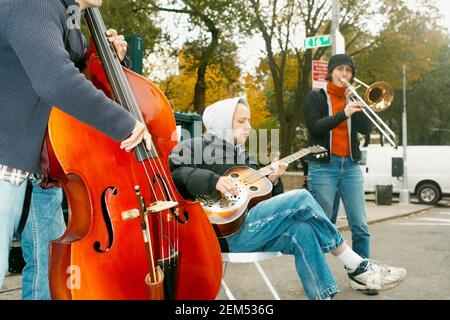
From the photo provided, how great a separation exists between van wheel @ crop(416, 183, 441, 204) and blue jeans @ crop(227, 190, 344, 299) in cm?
1322

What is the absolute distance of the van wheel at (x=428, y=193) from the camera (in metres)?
14.3

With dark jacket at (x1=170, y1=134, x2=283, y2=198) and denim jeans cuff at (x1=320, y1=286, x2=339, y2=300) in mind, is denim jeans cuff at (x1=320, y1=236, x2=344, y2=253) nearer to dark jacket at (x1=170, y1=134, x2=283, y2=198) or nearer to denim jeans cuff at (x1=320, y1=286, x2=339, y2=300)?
denim jeans cuff at (x1=320, y1=286, x2=339, y2=300)

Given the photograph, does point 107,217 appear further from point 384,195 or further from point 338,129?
point 384,195

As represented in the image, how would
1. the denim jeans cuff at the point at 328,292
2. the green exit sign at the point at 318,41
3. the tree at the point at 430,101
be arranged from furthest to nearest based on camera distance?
1. the tree at the point at 430,101
2. the green exit sign at the point at 318,41
3. the denim jeans cuff at the point at 328,292

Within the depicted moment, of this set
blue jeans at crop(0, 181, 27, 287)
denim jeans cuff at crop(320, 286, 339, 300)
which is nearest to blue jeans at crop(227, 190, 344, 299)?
denim jeans cuff at crop(320, 286, 339, 300)

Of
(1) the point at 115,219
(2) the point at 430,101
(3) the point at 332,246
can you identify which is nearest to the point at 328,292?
(3) the point at 332,246

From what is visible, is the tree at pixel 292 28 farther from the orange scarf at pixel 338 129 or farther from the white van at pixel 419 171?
the orange scarf at pixel 338 129

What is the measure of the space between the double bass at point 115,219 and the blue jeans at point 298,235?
1.38 feet

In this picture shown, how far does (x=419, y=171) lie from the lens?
48.4 feet

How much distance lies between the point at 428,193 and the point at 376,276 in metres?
12.9

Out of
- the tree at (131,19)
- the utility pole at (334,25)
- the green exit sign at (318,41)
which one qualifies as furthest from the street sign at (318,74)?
the tree at (131,19)
